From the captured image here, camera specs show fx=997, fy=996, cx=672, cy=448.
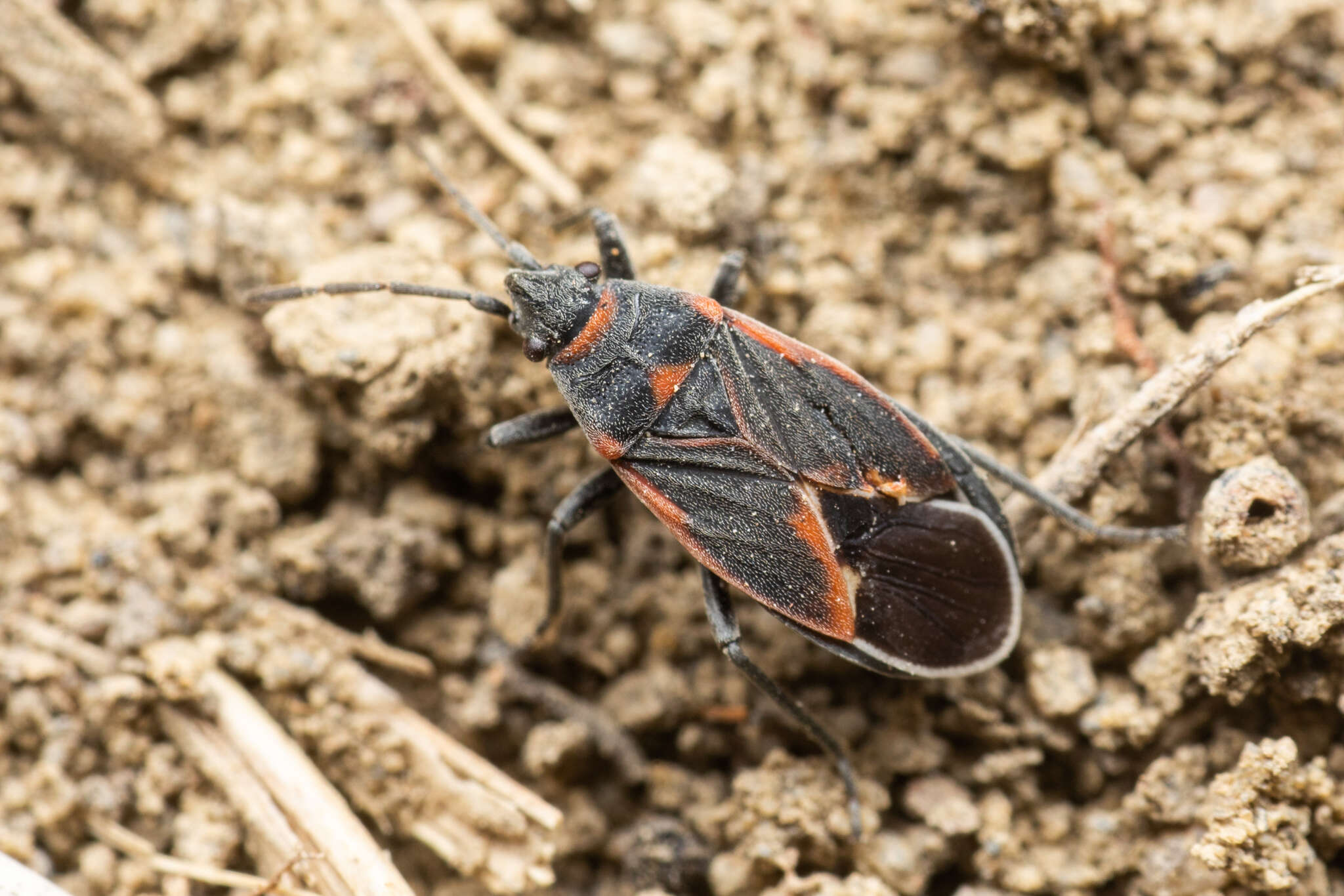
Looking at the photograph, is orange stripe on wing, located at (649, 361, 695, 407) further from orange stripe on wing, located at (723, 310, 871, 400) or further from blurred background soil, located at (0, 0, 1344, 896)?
blurred background soil, located at (0, 0, 1344, 896)

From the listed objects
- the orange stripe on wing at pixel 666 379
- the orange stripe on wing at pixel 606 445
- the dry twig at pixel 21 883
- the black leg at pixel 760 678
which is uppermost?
the orange stripe on wing at pixel 666 379

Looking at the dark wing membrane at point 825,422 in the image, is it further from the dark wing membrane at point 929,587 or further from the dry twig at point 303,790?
the dry twig at point 303,790

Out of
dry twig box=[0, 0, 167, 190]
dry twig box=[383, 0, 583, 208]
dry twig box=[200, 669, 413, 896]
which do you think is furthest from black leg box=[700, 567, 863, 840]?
dry twig box=[0, 0, 167, 190]

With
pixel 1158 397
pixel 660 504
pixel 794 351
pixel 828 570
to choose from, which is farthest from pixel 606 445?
pixel 1158 397

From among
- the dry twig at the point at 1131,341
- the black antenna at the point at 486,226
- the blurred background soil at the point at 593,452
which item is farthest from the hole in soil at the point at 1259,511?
the black antenna at the point at 486,226

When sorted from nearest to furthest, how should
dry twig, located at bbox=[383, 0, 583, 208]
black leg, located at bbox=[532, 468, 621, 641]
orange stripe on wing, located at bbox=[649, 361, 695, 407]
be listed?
1. orange stripe on wing, located at bbox=[649, 361, 695, 407]
2. black leg, located at bbox=[532, 468, 621, 641]
3. dry twig, located at bbox=[383, 0, 583, 208]

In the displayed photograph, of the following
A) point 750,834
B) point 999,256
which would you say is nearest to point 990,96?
point 999,256
